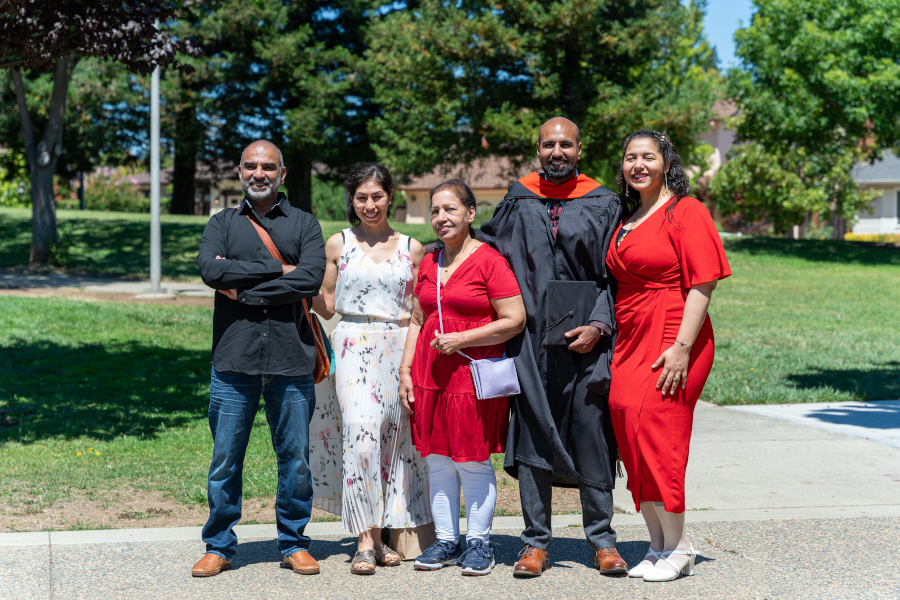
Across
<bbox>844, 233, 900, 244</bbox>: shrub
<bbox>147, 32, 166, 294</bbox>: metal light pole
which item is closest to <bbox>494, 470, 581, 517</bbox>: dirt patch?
<bbox>147, 32, 166, 294</bbox>: metal light pole

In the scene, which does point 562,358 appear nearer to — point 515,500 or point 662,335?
point 662,335

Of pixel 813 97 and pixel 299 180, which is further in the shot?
pixel 299 180

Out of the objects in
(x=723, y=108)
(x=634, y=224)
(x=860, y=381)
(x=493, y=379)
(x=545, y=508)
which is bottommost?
(x=860, y=381)

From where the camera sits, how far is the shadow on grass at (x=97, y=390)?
749cm

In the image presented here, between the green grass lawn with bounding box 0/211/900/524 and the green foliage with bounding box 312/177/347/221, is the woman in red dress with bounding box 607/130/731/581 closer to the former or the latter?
the green grass lawn with bounding box 0/211/900/524

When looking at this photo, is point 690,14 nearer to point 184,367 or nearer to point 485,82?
point 485,82

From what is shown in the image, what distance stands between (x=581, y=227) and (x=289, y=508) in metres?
1.91

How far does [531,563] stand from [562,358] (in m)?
0.95

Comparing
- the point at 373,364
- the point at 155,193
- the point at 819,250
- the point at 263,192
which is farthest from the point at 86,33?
the point at 819,250

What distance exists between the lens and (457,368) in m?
4.20

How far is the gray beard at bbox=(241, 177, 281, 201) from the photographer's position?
4.21 meters

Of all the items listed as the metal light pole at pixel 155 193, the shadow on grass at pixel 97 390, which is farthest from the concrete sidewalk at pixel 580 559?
the metal light pole at pixel 155 193

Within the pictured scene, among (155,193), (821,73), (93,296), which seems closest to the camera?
(93,296)

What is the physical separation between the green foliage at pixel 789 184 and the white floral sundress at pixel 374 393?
27.0 meters
